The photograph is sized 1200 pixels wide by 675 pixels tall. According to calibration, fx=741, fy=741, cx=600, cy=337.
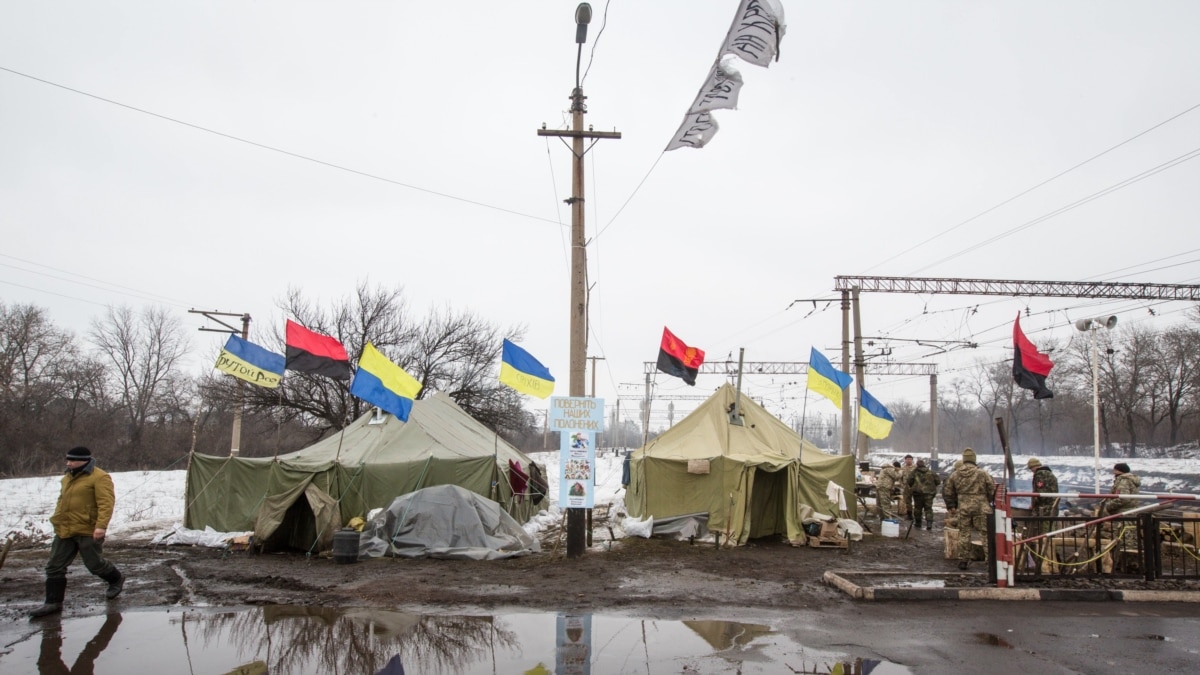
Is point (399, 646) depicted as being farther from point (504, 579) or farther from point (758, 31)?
point (758, 31)

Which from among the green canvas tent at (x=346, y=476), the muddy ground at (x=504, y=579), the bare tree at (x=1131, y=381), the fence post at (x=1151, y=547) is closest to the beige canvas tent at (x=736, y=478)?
the muddy ground at (x=504, y=579)

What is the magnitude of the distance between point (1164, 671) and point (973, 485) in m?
5.57

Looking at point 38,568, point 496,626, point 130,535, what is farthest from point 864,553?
point 130,535

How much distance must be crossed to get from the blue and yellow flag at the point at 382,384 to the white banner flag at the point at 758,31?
8.17 metres

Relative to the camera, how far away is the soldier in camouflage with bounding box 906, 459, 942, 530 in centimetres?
1761

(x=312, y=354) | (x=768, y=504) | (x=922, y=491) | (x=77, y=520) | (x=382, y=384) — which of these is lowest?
(x=768, y=504)

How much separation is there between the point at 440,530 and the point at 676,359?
6011 mm

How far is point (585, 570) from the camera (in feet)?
35.1

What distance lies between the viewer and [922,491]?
57.8 feet

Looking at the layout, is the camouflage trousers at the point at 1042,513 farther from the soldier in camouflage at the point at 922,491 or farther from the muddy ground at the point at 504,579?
the soldier in camouflage at the point at 922,491

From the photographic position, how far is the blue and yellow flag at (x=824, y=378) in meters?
15.8

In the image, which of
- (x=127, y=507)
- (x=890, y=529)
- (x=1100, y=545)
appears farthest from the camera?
(x=127, y=507)

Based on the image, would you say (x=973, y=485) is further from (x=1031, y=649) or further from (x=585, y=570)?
(x=585, y=570)

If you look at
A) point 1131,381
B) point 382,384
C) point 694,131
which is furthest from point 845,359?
point 1131,381
